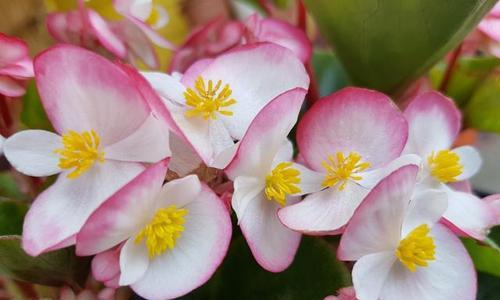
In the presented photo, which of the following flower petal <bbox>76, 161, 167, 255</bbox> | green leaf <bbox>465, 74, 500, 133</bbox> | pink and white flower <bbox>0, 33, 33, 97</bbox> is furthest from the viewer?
green leaf <bbox>465, 74, 500, 133</bbox>

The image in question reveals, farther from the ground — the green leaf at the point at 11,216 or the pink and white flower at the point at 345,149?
the pink and white flower at the point at 345,149

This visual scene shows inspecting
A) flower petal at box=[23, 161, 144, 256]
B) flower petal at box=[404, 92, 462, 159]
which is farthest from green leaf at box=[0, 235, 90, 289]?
flower petal at box=[404, 92, 462, 159]

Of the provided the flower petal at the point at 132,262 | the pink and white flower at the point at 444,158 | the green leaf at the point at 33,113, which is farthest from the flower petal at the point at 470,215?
the green leaf at the point at 33,113

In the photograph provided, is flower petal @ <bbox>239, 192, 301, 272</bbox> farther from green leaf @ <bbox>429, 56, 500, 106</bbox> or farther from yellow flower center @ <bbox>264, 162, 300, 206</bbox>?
green leaf @ <bbox>429, 56, 500, 106</bbox>

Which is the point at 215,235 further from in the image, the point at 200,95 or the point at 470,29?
the point at 470,29

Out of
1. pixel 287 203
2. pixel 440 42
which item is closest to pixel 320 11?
pixel 440 42

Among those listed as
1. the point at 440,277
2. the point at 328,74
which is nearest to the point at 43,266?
the point at 440,277

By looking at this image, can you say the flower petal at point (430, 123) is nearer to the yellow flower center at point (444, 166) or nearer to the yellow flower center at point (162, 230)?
the yellow flower center at point (444, 166)
